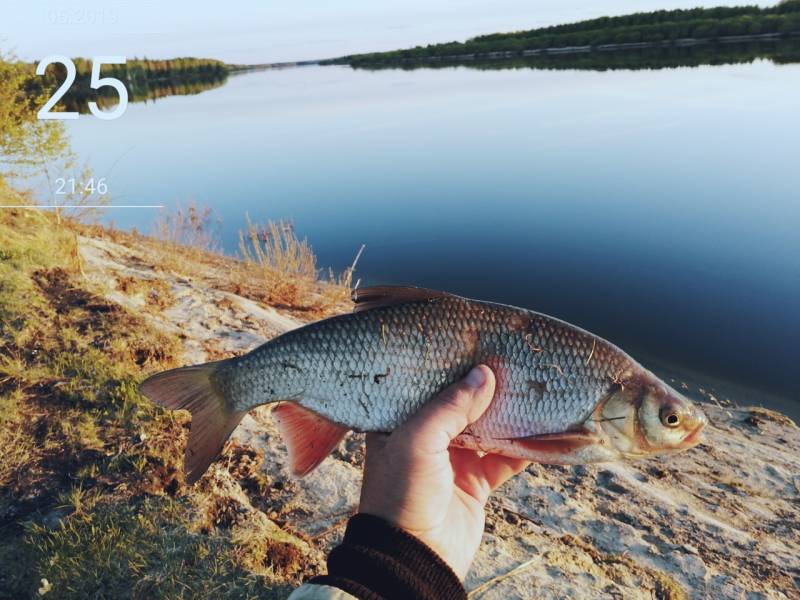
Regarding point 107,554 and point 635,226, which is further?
point 635,226

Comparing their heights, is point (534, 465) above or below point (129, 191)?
below

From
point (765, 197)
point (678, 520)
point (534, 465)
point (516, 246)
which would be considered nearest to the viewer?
Result: point (678, 520)

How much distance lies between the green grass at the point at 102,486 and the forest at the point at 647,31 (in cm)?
6397

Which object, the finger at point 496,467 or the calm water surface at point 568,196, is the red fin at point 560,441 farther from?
the calm water surface at point 568,196

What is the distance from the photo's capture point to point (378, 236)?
48.4 feet

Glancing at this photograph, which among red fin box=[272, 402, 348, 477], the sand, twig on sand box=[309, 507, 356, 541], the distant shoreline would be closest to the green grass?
twig on sand box=[309, 507, 356, 541]

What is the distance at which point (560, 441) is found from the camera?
8.35 feet

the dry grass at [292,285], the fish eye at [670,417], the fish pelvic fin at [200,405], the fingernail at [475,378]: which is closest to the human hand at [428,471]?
the fingernail at [475,378]

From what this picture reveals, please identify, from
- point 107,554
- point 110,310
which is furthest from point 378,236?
point 107,554

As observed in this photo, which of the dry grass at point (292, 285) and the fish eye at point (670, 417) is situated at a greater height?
the fish eye at point (670, 417)

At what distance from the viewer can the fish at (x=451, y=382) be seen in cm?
254

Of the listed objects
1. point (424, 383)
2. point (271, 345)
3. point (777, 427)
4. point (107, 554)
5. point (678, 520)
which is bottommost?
point (777, 427)

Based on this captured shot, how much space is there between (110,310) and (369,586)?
434 cm

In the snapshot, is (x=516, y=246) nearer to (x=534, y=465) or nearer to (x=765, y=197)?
(x=765, y=197)
